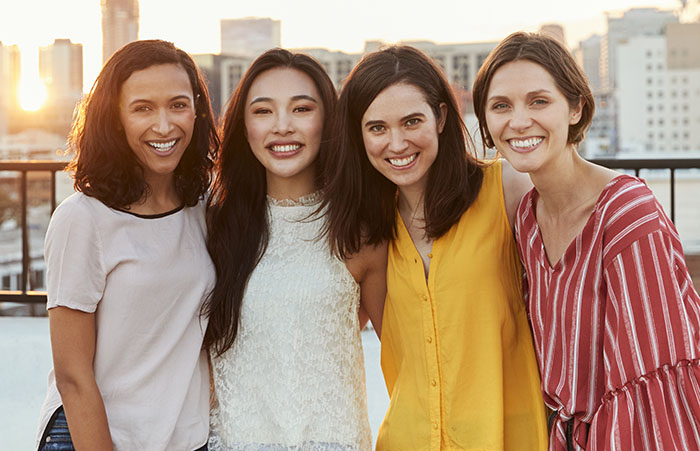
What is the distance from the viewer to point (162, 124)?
2066 millimetres

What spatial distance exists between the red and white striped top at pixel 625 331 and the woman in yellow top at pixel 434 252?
196mm

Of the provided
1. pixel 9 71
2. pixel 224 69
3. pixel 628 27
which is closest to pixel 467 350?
pixel 9 71

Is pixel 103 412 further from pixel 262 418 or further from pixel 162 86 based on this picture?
pixel 162 86

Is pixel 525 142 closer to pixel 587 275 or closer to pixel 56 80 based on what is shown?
pixel 587 275

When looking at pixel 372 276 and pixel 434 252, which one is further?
pixel 372 276

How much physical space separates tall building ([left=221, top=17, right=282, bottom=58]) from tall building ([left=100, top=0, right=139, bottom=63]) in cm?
6277

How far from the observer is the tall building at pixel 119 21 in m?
79.2

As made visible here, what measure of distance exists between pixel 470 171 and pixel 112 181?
1.05 metres

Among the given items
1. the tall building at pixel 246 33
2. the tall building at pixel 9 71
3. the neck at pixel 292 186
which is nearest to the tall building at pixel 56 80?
the tall building at pixel 9 71

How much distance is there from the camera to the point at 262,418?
2174mm

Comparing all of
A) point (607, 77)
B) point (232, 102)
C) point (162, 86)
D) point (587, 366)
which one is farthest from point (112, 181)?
point (607, 77)

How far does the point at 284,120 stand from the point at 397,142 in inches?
15.3

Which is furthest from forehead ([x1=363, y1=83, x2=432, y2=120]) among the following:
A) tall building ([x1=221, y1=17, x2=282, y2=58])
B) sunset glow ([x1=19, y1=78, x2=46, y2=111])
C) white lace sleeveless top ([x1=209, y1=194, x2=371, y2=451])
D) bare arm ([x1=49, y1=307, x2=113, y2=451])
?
tall building ([x1=221, y1=17, x2=282, y2=58])

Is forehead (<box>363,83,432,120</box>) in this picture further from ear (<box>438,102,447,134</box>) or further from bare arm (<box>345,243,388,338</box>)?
bare arm (<box>345,243,388,338</box>)
